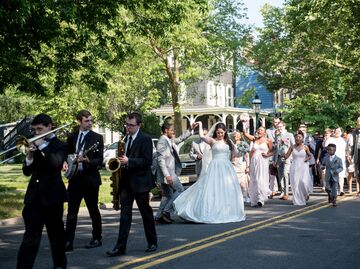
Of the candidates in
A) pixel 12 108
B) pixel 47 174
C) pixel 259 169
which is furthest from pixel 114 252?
pixel 12 108

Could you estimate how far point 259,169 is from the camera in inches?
621

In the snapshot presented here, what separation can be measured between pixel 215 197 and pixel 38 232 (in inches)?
238

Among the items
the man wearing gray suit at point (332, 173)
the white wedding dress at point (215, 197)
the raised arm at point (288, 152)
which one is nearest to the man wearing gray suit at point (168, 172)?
the white wedding dress at point (215, 197)

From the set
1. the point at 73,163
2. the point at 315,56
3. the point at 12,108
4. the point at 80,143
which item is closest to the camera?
the point at 73,163

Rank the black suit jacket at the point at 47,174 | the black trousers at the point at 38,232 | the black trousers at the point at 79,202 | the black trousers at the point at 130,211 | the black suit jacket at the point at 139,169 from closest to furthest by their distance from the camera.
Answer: the black trousers at the point at 38,232
the black suit jacket at the point at 47,174
the black trousers at the point at 130,211
the black suit jacket at the point at 139,169
the black trousers at the point at 79,202

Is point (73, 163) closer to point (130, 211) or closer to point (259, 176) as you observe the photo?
point (130, 211)

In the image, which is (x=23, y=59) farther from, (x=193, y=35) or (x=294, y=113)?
(x=294, y=113)

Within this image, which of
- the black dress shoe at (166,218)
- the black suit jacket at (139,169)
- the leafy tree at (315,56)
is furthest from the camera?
the leafy tree at (315,56)

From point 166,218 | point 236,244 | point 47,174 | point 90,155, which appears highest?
point 90,155

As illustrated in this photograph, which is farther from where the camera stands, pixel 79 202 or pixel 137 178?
pixel 79 202

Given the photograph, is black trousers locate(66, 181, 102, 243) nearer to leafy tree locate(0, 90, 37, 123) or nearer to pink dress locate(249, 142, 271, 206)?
pink dress locate(249, 142, 271, 206)

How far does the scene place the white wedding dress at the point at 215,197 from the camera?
1238 cm

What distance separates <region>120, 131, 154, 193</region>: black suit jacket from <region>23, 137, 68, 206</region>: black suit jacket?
1.68m

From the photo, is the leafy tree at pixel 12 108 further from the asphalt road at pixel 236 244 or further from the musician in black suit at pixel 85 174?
the musician in black suit at pixel 85 174
